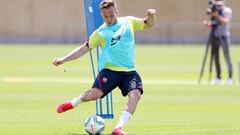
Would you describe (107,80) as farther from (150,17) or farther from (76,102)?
(150,17)

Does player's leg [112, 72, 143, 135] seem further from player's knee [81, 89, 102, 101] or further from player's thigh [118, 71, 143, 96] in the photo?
player's knee [81, 89, 102, 101]

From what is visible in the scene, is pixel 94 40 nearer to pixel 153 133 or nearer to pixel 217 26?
pixel 153 133

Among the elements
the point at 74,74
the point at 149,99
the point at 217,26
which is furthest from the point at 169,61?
the point at 149,99

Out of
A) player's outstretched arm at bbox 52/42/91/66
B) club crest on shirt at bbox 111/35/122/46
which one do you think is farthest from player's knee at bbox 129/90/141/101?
player's outstretched arm at bbox 52/42/91/66

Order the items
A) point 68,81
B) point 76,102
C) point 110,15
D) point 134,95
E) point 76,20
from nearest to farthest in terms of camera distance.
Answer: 1. point 110,15
2. point 134,95
3. point 76,102
4. point 68,81
5. point 76,20

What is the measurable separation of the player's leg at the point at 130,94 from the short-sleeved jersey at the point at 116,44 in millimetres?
172

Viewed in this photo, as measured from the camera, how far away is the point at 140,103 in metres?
19.4

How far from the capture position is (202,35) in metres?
61.3

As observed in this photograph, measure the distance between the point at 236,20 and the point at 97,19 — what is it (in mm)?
47294

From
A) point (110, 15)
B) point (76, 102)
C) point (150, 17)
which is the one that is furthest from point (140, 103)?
point (110, 15)

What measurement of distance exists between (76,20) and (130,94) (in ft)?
163

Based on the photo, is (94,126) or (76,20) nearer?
(94,126)

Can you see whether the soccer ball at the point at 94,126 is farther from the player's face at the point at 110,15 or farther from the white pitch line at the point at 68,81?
the white pitch line at the point at 68,81

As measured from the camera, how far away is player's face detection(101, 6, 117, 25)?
13.2 meters
